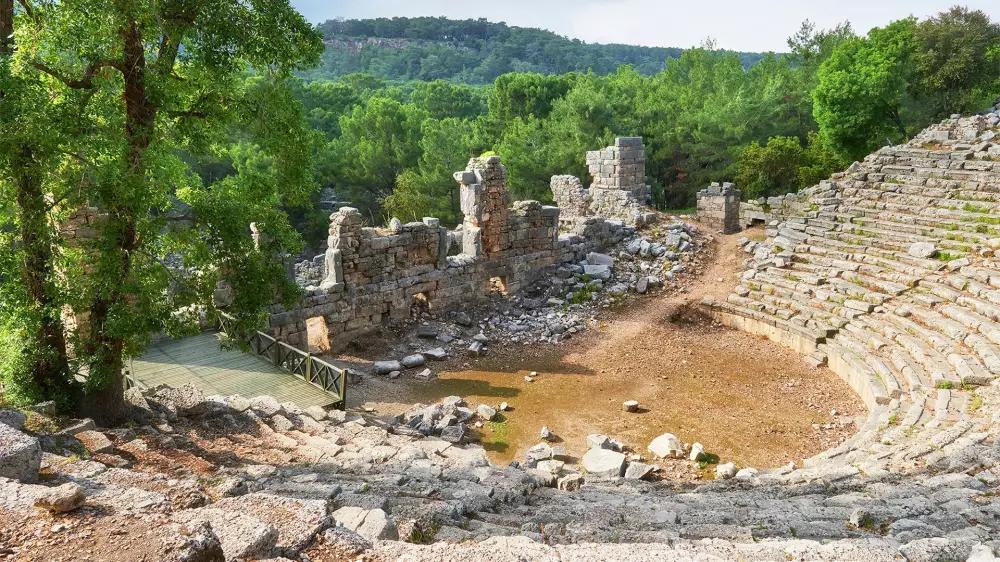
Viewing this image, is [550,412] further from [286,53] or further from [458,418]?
[286,53]

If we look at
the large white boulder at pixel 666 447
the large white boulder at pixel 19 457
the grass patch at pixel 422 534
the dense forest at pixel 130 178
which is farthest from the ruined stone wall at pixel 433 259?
the grass patch at pixel 422 534

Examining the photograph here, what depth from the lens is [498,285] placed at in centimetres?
1869

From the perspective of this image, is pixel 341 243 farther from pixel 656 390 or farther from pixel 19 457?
pixel 19 457

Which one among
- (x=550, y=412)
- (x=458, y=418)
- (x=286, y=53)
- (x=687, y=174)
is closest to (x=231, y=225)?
(x=286, y=53)

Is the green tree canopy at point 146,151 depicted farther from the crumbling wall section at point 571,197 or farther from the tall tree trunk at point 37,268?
the crumbling wall section at point 571,197

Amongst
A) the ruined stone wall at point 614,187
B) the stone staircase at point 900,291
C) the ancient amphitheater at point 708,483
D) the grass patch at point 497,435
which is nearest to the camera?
the ancient amphitheater at point 708,483

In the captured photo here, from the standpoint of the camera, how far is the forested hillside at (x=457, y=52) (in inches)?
3898

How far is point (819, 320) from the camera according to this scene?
14.7 meters

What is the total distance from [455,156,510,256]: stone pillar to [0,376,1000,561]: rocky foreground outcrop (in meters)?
7.41

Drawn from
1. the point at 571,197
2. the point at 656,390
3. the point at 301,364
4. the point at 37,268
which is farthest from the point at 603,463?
the point at 571,197

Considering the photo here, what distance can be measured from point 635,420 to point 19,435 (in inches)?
351

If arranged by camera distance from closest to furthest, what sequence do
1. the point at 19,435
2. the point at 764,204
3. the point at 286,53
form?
the point at 19,435
the point at 286,53
the point at 764,204

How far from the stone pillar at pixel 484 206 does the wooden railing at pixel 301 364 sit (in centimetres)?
586

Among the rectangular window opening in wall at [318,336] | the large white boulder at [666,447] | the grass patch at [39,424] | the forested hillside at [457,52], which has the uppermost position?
the forested hillside at [457,52]
